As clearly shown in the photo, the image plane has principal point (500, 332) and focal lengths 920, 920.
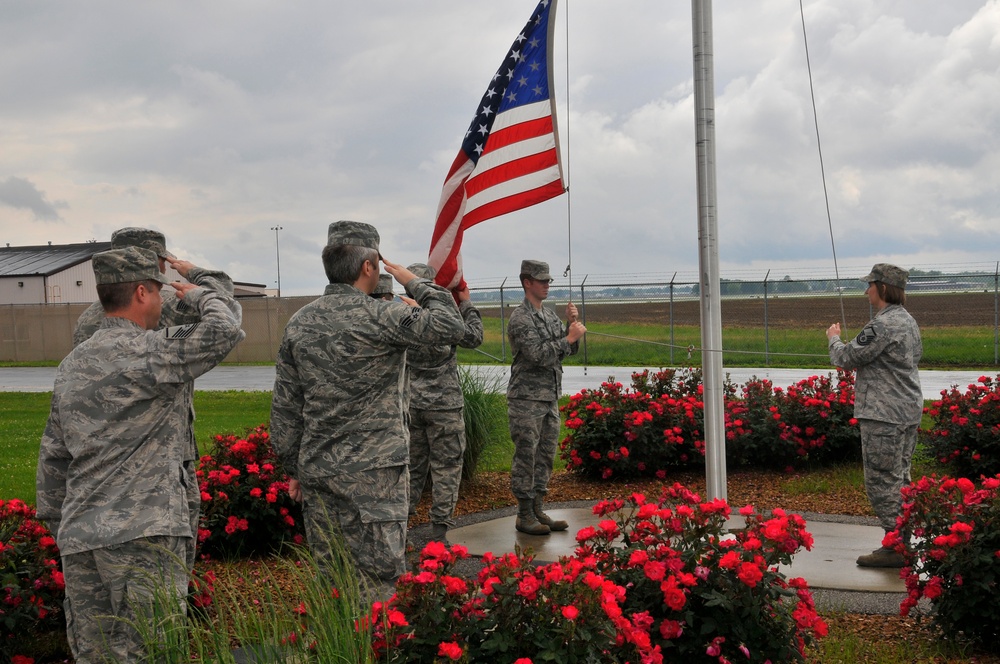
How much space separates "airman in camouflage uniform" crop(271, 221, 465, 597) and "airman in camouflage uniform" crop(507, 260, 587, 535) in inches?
109

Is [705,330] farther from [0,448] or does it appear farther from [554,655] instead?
[0,448]

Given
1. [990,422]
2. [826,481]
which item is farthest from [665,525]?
[990,422]

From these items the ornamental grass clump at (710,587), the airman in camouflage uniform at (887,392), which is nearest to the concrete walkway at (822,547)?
the airman in camouflage uniform at (887,392)

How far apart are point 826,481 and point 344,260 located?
5961 mm

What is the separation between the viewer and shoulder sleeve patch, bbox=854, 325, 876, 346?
5.86 meters

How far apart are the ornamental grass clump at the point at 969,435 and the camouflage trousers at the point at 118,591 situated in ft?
23.6

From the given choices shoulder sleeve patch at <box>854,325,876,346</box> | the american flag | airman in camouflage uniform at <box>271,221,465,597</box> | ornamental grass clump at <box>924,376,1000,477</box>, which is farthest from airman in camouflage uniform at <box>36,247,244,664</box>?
ornamental grass clump at <box>924,376,1000,477</box>

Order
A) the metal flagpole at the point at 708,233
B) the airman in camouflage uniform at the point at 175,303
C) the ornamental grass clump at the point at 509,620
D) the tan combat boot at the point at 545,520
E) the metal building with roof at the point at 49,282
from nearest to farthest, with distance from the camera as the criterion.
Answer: the ornamental grass clump at the point at 509,620
the airman in camouflage uniform at the point at 175,303
the metal flagpole at the point at 708,233
the tan combat boot at the point at 545,520
the metal building with roof at the point at 49,282

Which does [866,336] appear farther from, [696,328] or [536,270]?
[696,328]

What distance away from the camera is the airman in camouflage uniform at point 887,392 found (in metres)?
5.85

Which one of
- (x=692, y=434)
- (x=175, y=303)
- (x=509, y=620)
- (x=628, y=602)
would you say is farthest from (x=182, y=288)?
(x=692, y=434)

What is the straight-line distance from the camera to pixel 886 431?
5.88 meters

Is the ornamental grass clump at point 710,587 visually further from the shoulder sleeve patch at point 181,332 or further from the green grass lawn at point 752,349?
the green grass lawn at point 752,349

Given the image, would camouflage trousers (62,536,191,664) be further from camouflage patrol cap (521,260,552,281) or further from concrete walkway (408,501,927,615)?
camouflage patrol cap (521,260,552,281)
